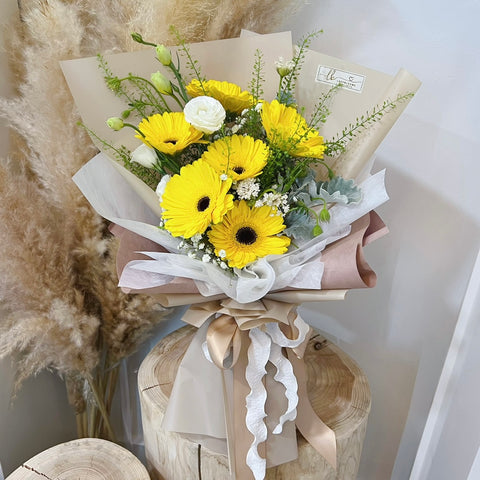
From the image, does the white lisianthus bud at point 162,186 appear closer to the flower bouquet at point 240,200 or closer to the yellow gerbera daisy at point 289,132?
the flower bouquet at point 240,200

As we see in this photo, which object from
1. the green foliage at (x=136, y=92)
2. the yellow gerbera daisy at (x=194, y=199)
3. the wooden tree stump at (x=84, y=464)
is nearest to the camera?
the yellow gerbera daisy at (x=194, y=199)

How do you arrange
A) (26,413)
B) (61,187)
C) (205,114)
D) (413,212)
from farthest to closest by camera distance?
(26,413)
(413,212)
(61,187)
(205,114)

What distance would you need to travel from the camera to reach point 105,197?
0.83 m

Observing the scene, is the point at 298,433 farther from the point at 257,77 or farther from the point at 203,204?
the point at 257,77

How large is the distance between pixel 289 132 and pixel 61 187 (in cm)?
51

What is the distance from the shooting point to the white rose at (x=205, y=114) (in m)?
0.70

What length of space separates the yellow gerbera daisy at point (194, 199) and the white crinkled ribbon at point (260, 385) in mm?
246

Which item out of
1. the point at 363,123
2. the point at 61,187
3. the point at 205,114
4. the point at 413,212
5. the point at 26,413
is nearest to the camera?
the point at 205,114

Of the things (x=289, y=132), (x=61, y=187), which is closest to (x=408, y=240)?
(x=289, y=132)

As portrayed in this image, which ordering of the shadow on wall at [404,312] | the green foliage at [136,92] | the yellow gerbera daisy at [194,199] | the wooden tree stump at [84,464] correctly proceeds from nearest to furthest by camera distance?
the yellow gerbera daisy at [194,199] < the green foliage at [136,92] < the wooden tree stump at [84,464] < the shadow on wall at [404,312]

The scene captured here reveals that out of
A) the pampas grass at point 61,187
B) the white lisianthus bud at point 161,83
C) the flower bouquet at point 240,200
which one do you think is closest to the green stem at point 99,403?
the pampas grass at point 61,187

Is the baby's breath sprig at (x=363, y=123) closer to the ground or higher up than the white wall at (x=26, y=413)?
higher up

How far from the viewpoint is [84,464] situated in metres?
1.00

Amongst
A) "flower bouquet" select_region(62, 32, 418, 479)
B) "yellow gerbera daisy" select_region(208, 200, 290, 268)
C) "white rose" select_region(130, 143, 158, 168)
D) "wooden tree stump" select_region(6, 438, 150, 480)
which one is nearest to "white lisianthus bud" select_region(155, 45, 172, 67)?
"flower bouquet" select_region(62, 32, 418, 479)
